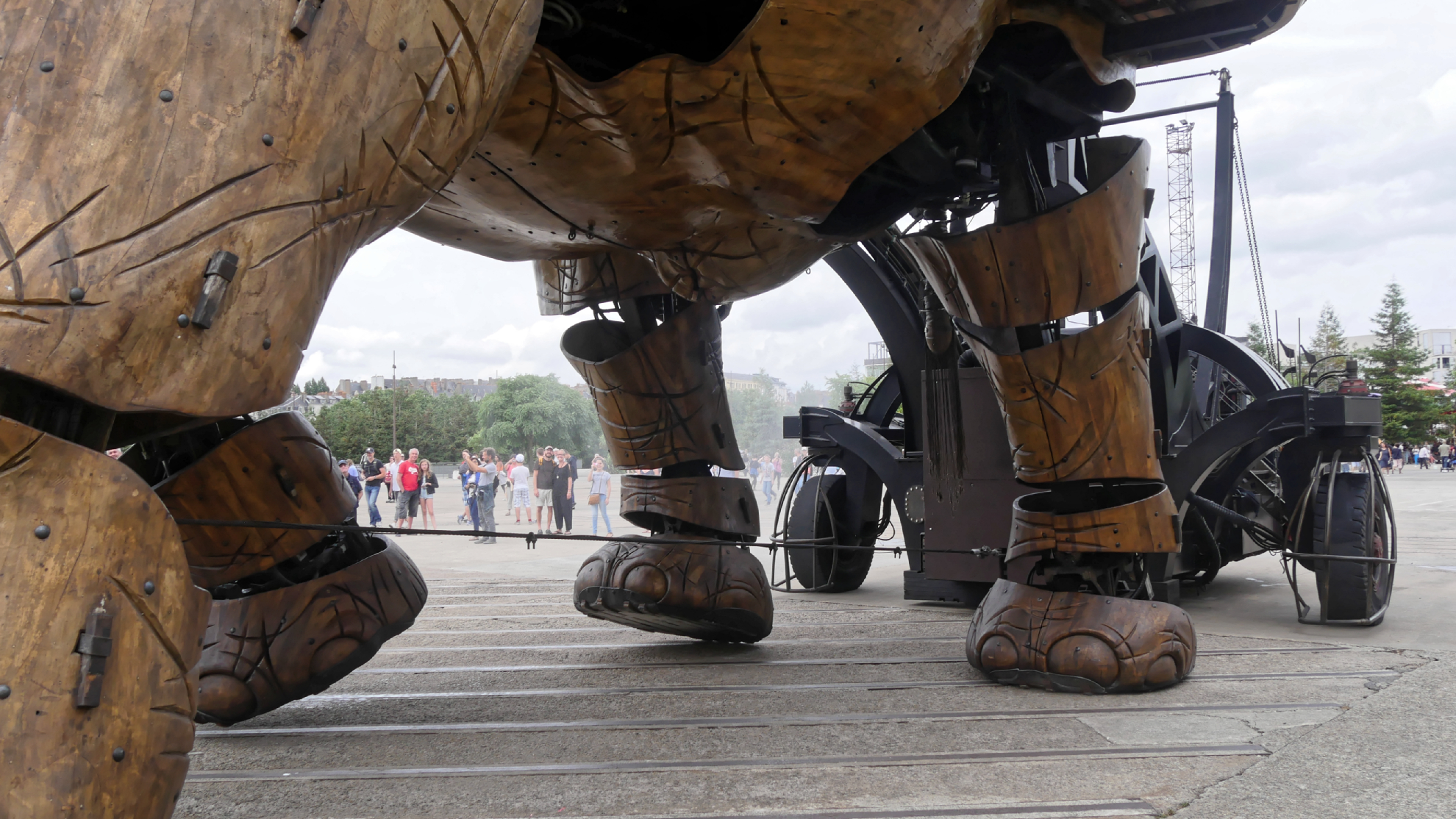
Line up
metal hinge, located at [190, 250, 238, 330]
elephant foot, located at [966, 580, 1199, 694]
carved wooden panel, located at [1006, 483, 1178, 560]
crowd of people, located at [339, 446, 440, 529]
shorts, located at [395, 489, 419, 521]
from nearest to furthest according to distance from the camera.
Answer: metal hinge, located at [190, 250, 238, 330]
elephant foot, located at [966, 580, 1199, 694]
carved wooden panel, located at [1006, 483, 1178, 560]
crowd of people, located at [339, 446, 440, 529]
shorts, located at [395, 489, 419, 521]

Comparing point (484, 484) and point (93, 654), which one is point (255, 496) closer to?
point (93, 654)

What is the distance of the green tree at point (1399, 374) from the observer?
150 feet

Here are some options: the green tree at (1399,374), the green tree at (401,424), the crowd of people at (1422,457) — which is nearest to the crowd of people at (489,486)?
the green tree at (401,424)

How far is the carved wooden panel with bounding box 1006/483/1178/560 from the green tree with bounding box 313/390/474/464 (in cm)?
3119

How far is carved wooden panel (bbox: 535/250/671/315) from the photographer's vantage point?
370 centimetres

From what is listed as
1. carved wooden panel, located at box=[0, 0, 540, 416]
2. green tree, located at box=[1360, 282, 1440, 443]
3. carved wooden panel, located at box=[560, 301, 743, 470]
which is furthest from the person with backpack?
green tree, located at box=[1360, 282, 1440, 443]

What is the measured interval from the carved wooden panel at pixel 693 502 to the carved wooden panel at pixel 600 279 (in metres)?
0.66

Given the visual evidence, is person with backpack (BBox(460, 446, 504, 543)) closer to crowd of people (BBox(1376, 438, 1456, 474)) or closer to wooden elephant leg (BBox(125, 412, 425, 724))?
wooden elephant leg (BBox(125, 412, 425, 724))

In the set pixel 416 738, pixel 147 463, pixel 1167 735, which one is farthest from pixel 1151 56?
pixel 147 463

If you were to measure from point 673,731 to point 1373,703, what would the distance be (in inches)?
74.5

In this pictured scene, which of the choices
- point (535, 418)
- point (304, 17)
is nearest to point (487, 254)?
point (304, 17)

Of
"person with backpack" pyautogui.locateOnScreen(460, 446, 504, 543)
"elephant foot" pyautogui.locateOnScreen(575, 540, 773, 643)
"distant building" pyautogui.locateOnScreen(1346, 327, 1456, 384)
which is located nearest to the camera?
"elephant foot" pyautogui.locateOnScreen(575, 540, 773, 643)

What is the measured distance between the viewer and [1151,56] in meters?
2.95

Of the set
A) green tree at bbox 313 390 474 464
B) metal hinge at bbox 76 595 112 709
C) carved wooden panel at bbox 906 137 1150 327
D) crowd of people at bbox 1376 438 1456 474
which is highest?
green tree at bbox 313 390 474 464
